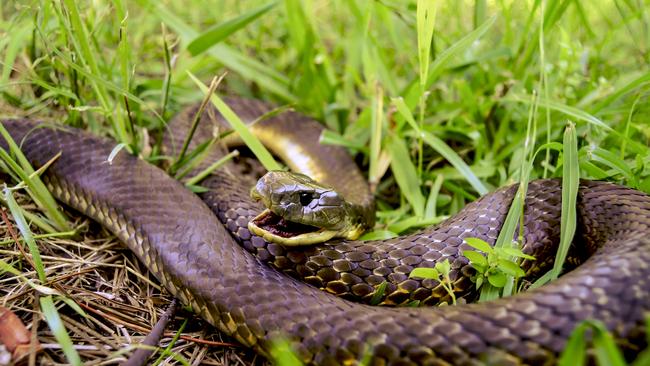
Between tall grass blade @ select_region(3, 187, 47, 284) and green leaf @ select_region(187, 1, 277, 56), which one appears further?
green leaf @ select_region(187, 1, 277, 56)

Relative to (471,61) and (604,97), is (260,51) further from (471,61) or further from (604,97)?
(604,97)

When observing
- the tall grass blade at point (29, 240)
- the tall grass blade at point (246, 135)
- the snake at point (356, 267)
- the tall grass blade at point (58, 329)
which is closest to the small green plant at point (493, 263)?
the snake at point (356, 267)

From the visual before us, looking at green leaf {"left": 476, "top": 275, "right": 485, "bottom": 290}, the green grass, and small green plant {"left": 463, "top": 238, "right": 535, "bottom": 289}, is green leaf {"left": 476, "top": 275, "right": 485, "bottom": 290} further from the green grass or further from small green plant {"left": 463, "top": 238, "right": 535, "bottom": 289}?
the green grass

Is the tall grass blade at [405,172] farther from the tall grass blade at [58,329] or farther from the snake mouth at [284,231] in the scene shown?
the tall grass blade at [58,329]

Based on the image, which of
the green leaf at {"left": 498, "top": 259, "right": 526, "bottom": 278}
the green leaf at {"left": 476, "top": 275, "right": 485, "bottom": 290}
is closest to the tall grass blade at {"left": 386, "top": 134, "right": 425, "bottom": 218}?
the green leaf at {"left": 476, "top": 275, "right": 485, "bottom": 290}

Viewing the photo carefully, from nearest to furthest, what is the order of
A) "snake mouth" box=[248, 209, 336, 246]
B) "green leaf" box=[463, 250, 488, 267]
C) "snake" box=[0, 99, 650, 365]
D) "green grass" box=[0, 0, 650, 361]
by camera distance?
1. "snake" box=[0, 99, 650, 365]
2. "green leaf" box=[463, 250, 488, 267]
3. "snake mouth" box=[248, 209, 336, 246]
4. "green grass" box=[0, 0, 650, 361]
